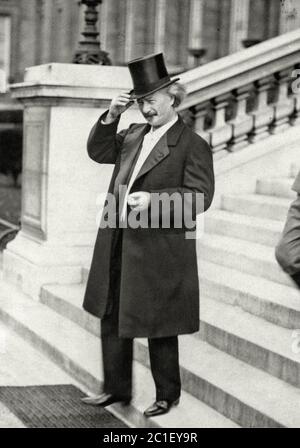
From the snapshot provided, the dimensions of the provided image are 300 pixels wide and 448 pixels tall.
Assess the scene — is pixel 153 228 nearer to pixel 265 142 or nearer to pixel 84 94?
pixel 84 94

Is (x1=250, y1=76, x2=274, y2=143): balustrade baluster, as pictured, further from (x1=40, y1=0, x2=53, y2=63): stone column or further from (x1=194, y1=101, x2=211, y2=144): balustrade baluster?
(x1=40, y1=0, x2=53, y2=63): stone column

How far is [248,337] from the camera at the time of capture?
6.16 meters

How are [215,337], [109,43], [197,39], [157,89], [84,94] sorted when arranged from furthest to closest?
1. [109,43]
2. [197,39]
3. [84,94]
4. [215,337]
5. [157,89]

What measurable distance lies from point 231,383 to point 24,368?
1.83m

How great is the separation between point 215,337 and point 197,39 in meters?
9.08

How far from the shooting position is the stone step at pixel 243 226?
25.1 feet

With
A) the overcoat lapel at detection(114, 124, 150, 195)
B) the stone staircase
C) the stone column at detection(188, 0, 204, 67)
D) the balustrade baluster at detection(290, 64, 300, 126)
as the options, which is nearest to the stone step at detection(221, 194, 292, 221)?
the stone staircase

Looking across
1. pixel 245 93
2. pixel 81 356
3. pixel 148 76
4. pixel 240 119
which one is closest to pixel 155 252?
pixel 148 76

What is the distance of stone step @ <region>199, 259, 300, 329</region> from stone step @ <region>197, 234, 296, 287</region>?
0.05 m

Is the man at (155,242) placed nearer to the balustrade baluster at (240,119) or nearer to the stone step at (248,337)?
the stone step at (248,337)

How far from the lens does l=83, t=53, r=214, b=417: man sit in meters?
5.41

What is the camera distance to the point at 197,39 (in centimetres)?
1490

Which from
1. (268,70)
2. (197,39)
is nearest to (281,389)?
(268,70)

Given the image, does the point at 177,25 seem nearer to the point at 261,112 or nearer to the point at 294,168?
the point at 261,112
